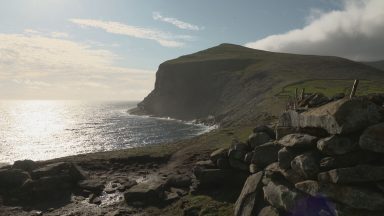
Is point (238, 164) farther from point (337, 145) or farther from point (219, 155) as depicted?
point (337, 145)

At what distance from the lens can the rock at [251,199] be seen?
22.1 meters

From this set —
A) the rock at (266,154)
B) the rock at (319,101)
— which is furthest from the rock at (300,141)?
the rock at (319,101)

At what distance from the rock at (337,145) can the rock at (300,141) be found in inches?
53.8

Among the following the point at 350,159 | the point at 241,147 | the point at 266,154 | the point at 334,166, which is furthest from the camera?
the point at 241,147

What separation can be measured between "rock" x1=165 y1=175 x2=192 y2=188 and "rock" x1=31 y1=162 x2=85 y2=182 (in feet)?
31.1

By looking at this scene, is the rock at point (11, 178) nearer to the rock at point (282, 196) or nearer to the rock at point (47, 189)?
the rock at point (47, 189)

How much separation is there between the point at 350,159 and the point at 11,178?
98.7 feet

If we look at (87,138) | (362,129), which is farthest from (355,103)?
(87,138)

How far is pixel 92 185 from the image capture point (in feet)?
111

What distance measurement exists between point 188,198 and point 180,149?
19564 millimetres

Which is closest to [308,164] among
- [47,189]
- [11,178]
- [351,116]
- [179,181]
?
[351,116]

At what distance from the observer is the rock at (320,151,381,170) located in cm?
1784

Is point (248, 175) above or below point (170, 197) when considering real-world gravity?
above

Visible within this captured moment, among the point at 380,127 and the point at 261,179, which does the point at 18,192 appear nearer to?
the point at 261,179
